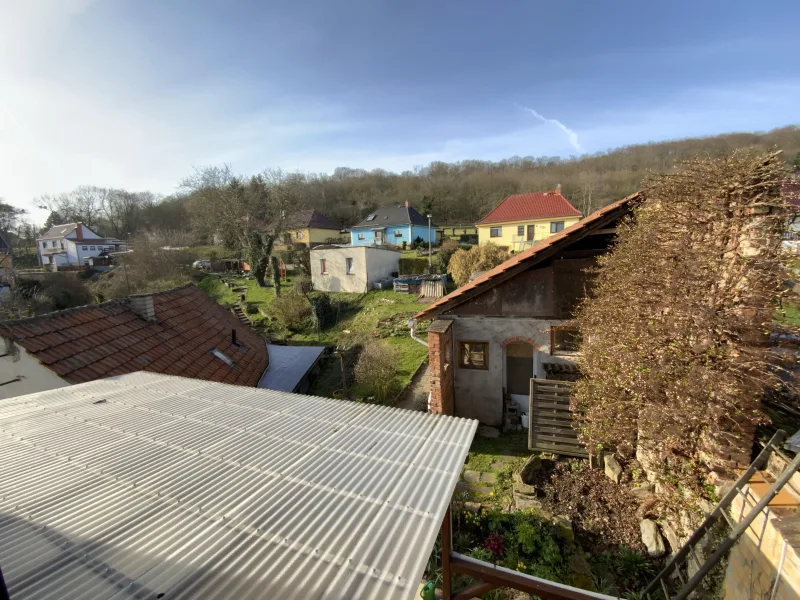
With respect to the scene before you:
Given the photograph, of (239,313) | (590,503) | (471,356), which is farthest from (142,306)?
(239,313)

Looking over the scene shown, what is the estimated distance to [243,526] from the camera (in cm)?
239

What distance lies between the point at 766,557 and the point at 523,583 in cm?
224

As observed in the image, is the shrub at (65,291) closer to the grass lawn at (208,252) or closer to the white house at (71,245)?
the grass lawn at (208,252)

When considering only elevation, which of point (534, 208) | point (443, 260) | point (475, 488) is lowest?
point (475, 488)

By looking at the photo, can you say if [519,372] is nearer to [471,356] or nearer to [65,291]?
[471,356]

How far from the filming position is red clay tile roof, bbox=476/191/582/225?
111 feet

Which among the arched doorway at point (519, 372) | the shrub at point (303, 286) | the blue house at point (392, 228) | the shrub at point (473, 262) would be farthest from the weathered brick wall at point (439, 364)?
the blue house at point (392, 228)

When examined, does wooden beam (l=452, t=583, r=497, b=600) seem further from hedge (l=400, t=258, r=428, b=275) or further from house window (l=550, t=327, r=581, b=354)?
hedge (l=400, t=258, r=428, b=275)

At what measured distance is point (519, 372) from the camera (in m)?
9.02

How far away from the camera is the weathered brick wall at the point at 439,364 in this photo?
791 cm

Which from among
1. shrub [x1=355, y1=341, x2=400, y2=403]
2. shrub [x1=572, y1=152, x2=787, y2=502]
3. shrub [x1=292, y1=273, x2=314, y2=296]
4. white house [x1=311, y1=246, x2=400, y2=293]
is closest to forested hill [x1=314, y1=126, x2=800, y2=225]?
white house [x1=311, y1=246, x2=400, y2=293]

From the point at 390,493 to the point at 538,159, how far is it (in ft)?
254

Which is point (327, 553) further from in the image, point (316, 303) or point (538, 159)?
point (538, 159)

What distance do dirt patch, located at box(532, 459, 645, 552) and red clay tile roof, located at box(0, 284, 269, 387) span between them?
29.2ft
